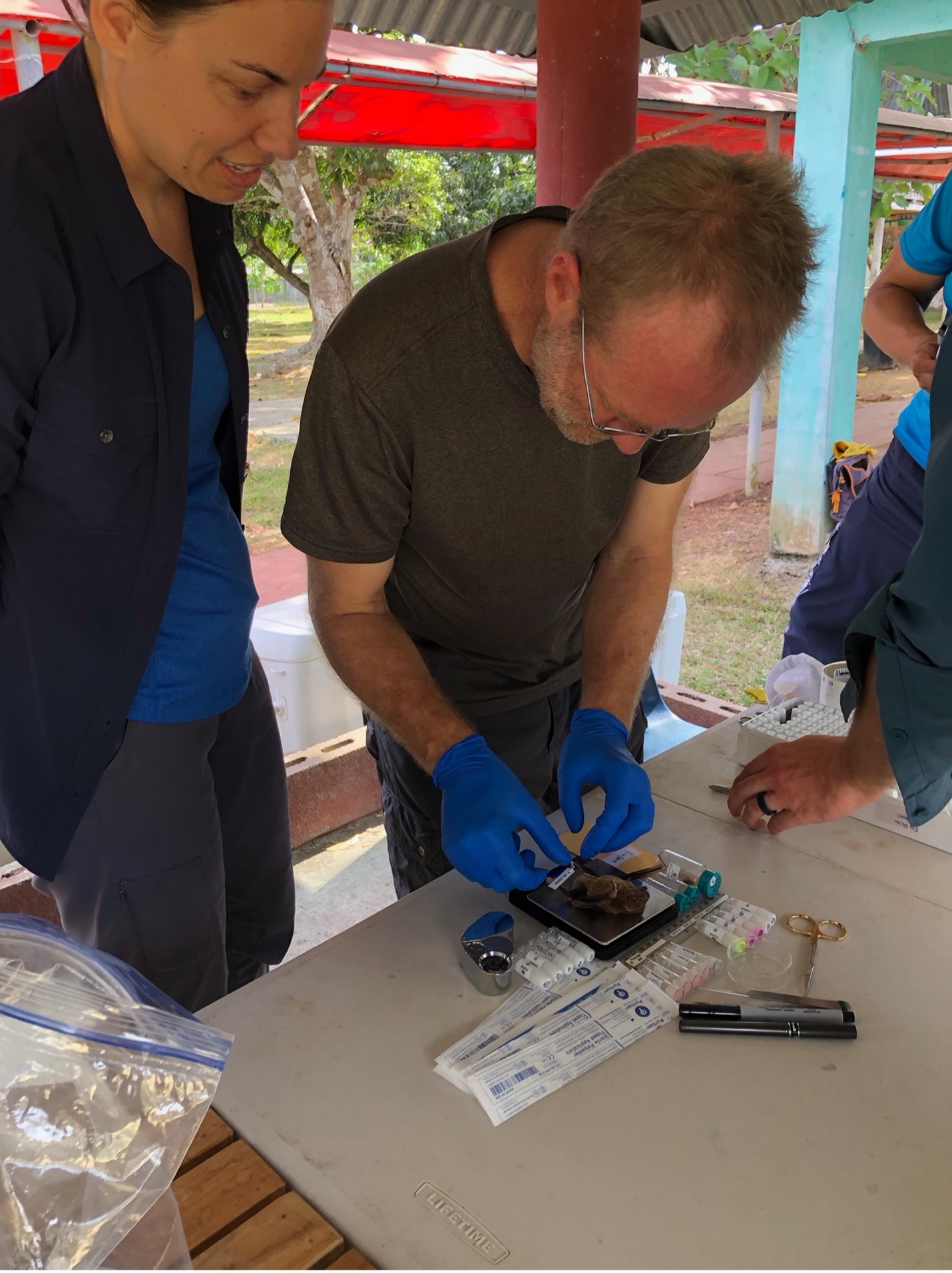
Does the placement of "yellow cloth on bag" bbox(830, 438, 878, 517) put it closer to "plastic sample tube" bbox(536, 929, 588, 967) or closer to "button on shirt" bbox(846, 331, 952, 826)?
"button on shirt" bbox(846, 331, 952, 826)

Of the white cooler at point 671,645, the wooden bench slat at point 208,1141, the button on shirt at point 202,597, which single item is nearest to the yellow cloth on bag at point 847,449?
the white cooler at point 671,645

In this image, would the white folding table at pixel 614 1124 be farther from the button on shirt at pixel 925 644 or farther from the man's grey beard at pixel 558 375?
the man's grey beard at pixel 558 375

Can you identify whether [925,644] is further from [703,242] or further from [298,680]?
[298,680]

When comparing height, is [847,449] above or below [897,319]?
below

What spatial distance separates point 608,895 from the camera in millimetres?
1169

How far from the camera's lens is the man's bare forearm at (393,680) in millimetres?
1392

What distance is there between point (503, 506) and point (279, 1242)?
0.96 metres

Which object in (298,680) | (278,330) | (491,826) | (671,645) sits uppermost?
(491,826)

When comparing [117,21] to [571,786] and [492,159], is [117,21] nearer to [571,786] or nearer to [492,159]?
[571,786]

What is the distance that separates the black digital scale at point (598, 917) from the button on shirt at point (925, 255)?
1.25 meters

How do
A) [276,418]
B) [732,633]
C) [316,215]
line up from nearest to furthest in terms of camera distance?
[732,633] < [316,215] < [276,418]

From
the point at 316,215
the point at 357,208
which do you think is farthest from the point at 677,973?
the point at 357,208

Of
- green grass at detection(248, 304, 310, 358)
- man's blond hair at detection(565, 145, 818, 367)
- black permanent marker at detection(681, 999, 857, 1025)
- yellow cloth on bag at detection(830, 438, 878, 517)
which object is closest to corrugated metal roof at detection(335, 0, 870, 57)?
yellow cloth on bag at detection(830, 438, 878, 517)

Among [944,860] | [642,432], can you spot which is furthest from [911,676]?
[642,432]
